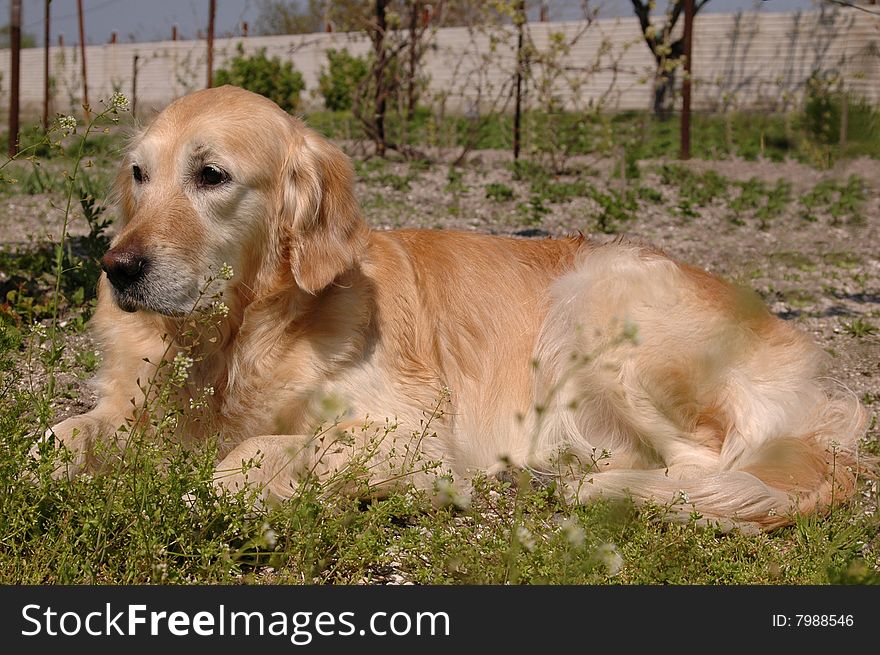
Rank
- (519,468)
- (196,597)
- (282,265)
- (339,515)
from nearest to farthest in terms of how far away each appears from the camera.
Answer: (196,597), (339,515), (282,265), (519,468)

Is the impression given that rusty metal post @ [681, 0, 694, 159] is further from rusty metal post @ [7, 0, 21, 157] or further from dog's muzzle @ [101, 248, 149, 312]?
dog's muzzle @ [101, 248, 149, 312]

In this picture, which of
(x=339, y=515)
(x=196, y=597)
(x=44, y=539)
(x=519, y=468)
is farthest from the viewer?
(x=519, y=468)

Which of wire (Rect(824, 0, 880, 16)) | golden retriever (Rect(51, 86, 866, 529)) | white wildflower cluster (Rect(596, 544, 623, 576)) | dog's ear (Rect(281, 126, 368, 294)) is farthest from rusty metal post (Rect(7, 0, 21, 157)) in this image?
wire (Rect(824, 0, 880, 16))

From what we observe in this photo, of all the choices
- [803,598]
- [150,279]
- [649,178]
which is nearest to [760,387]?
[803,598]

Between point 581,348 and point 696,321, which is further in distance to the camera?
point 581,348

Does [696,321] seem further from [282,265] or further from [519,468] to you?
[282,265]

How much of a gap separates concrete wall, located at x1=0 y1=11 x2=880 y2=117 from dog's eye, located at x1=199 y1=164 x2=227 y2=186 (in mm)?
380

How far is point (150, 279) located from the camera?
8.64ft

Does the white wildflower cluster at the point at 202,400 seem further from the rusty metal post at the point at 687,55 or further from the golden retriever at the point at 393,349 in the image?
the rusty metal post at the point at 687,55

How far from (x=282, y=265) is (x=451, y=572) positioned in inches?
50.6

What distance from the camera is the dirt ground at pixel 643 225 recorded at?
4.49 metres

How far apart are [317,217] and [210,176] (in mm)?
404

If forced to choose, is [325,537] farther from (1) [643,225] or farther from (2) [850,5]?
(1) [643,225]

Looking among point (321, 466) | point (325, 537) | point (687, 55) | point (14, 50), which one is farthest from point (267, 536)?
point (687, 55)
